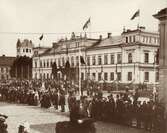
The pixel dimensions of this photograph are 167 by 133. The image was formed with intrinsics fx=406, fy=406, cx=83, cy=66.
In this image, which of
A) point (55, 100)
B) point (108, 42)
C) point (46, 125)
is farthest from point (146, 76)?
point (46, 125)

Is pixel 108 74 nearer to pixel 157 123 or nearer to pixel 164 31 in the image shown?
pixel 164 31

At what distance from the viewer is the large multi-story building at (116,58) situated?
518 inches

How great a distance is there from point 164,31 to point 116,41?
10.3m

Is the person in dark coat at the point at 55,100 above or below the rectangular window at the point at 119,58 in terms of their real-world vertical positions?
below

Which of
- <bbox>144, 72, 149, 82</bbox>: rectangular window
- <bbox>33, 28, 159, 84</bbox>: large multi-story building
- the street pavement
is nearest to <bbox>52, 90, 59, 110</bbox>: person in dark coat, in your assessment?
the street pavement

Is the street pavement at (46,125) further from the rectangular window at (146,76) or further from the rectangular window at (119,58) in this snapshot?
the rectangular window at (119,58)

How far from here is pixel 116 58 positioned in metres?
17.0

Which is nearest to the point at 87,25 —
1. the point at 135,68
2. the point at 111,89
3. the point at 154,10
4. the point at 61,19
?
the point at 61,19

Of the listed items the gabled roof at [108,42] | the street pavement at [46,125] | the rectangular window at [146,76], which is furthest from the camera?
the gabled roof at [108,42]

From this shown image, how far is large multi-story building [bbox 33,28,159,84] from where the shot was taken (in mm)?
13147

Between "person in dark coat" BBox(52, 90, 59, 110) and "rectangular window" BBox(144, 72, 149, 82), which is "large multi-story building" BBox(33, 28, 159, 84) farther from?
"person in dark coat" BBox(52, 90, 59, 110)

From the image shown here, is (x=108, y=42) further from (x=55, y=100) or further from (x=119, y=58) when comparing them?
(x=55, y=100)

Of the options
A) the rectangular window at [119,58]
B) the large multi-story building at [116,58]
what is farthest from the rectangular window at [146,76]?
the rectangular window at [119,58]

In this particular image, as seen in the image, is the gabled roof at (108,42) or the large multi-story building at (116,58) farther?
the gabled roof at (108,42)
